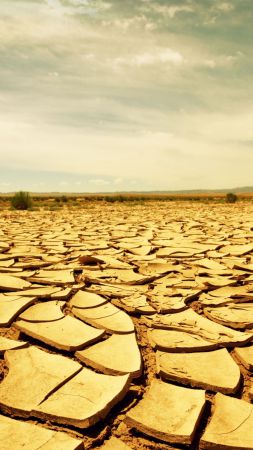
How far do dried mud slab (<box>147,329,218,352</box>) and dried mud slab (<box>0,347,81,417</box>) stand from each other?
0.33 meters

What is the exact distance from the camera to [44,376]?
3.48 ft

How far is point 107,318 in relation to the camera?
4.96 ft

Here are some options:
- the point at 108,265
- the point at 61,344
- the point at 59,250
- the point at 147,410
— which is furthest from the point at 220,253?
the point at 147,410

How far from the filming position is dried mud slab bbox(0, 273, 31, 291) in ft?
6.15

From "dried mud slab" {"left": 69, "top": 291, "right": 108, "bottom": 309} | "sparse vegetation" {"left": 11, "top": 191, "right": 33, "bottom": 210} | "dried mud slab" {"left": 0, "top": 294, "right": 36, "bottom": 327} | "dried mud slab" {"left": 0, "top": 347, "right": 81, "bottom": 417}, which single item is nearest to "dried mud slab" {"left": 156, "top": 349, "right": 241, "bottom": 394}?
"dried mud slab" {"left": 0, "top": 347, "right": 81, "bottom": 417}

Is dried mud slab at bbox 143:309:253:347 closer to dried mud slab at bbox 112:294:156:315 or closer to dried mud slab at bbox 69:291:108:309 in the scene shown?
dried mud slab at bbox 112:294:156:315

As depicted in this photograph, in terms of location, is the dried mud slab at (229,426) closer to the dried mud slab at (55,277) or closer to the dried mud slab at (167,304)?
the dried mud slab at (167,304)

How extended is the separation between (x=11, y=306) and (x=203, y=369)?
2.85 feet

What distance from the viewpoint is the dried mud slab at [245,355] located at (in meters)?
1.18

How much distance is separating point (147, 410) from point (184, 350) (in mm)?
349

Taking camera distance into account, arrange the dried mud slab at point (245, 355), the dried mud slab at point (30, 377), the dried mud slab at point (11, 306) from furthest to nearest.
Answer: the dried mud slab at point (11, 306)
the dried mud slab at point (245, 355)
the dried mud slab at point (30, 377)

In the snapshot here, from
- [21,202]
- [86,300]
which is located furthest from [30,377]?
[21,202]

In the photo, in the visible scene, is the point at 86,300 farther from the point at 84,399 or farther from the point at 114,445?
the point at 114,445

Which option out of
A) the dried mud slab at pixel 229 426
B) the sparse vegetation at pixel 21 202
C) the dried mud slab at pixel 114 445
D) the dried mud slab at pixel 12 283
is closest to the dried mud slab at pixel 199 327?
the dried mud slab at pixel 229 426
